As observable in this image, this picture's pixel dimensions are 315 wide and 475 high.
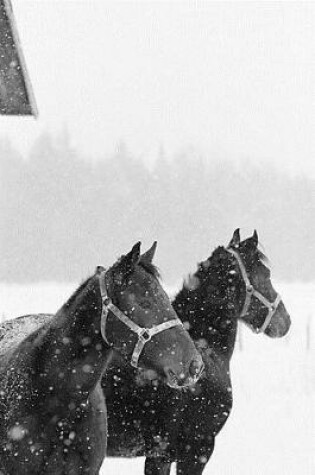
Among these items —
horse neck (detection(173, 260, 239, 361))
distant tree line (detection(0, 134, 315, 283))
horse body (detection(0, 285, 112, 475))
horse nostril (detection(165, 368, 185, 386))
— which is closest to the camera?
horse nostril (detection(165, 368, 185, 386))

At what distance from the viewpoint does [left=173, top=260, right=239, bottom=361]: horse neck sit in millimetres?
5707

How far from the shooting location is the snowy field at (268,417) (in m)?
8.52

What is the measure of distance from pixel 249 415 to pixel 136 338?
28.2 feet

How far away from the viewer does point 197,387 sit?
526 centimetres

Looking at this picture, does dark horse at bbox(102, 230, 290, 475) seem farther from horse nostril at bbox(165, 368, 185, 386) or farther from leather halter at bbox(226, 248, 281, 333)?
horse nostril at bbox(165, 368, 185, 386)

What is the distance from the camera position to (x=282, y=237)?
58.2 metres

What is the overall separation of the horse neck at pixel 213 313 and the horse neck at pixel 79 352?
201 centimetres

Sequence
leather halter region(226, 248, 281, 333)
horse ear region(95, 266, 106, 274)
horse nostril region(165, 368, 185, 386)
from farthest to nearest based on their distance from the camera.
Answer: leather halter region(226, 248, 281, 333), horse ear region(95, 266, 106, 274), horse nostril region(165, 368, 185, 386)

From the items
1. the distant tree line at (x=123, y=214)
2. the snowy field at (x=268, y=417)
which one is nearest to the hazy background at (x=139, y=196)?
the distant tree line at (x=123, y=214)

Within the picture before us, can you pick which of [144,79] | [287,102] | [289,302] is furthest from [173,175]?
[144,79]

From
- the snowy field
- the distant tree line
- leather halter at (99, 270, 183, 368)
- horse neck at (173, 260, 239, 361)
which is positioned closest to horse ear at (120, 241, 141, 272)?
leather halter at (99, 270, 183, 368)

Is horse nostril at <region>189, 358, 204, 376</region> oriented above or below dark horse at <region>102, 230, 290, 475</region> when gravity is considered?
above

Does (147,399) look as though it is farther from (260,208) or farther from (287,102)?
(287,102)

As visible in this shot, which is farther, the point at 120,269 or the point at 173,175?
the point at 173,175
